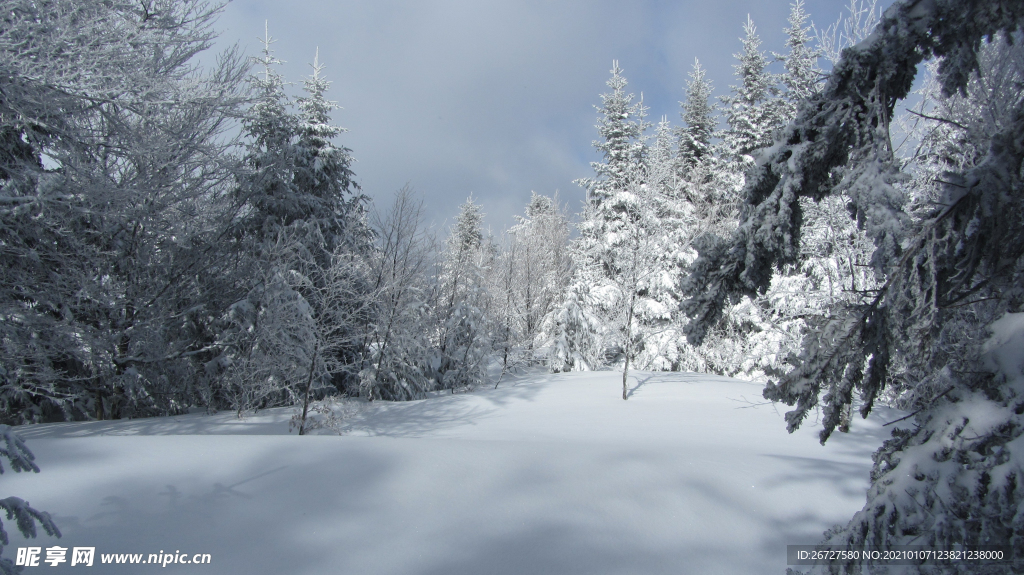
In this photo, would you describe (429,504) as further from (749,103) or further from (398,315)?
(749,103)

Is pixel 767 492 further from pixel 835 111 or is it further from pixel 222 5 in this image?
pixel 222 5

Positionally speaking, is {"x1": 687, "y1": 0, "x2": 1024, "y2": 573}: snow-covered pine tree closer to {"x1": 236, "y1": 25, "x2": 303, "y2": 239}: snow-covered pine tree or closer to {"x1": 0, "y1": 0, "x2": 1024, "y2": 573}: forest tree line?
{"x1": 0, "y1": 0, "x2": 1024, "y2": 573}: forest tree line

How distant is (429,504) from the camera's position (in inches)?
133

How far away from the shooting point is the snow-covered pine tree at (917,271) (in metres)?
1.67

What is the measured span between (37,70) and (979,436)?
970cm

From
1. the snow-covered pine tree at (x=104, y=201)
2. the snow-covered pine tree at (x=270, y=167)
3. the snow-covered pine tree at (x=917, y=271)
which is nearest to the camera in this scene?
the snow-covered pine tree at (x=917, y=271)

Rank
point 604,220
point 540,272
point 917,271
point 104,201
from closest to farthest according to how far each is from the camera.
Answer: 1. point 917,271
2. point 104,201
3. point 604,220
4. point 540,272

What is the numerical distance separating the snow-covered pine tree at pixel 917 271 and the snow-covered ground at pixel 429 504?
48.9 inches

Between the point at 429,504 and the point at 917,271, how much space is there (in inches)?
121

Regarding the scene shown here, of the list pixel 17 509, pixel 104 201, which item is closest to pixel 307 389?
pixel 104 201

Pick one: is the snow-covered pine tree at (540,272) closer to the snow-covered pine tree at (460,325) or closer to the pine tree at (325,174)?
the snow-covered pine tree at (460,325)

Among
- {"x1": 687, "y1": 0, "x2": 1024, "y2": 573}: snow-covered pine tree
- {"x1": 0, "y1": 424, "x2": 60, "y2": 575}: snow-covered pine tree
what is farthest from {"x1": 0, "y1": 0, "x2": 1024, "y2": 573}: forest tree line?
{"x1": 0, "y1": 424, "x2": 60, "y2": 575}: snow-covered pine tree

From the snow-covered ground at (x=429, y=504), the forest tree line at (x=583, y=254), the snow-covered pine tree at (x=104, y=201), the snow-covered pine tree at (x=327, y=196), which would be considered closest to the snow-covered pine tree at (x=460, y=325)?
the forest tree line at (x=583, y=254)

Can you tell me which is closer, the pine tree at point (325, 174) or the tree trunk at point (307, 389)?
the tree trunk at point (307, 389)
